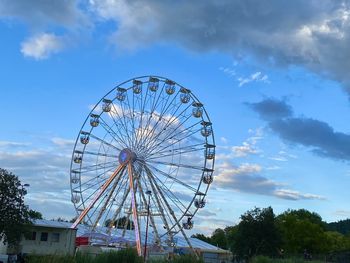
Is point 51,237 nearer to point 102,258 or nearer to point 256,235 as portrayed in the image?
point 256,235

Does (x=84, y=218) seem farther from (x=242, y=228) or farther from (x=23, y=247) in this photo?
(x=242, y=228)

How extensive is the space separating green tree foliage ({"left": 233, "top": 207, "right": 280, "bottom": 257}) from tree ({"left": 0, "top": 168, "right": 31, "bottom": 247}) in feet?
133

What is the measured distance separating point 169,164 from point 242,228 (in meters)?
28.0

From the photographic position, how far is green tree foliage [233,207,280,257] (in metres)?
85.6

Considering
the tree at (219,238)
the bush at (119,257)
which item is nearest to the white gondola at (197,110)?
the bush at (119,257)

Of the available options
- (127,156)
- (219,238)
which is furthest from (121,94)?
(219,238)

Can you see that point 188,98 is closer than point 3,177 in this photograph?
No

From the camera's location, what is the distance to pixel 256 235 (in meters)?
86.8

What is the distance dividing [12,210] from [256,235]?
145 ft

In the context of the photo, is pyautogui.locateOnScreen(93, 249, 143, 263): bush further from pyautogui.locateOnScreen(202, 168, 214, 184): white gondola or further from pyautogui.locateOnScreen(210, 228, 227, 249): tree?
pyautogui.locateOnScreen(210, 228, 227, 249): tree

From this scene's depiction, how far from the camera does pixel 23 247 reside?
6581 cm

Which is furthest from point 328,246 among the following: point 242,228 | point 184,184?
point 184,184

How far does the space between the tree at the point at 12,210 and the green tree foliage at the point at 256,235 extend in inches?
1598

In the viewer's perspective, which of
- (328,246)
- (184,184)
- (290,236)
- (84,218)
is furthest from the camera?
(328,246)
